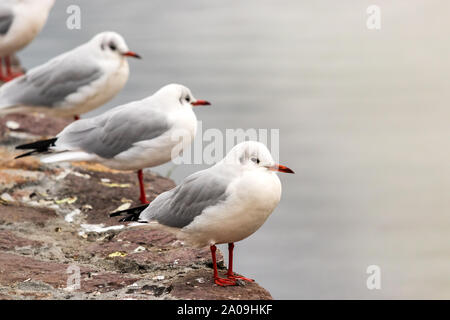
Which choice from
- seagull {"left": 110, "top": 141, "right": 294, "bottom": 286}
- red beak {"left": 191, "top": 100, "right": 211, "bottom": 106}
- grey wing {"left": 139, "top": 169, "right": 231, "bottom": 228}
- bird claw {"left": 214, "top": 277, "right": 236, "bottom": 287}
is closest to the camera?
seagull {"left": 110, "top": 141, "right": 294, "bottom": 286}

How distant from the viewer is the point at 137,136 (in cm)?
591

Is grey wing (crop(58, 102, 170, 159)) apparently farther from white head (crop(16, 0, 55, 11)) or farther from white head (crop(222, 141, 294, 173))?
white head (crop(16, 0, 55, 11))

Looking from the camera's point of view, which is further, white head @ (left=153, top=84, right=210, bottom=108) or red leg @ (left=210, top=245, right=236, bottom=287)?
white head @ (left=153, top=84, right=210, bottom=108)

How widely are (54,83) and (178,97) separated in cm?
193

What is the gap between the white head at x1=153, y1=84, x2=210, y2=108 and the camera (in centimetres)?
590

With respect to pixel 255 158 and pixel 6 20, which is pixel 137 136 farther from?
pixel 6 20

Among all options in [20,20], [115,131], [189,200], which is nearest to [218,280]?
[189,200]

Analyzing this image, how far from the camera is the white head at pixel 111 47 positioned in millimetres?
7203

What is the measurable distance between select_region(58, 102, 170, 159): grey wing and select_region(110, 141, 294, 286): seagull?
1.34m

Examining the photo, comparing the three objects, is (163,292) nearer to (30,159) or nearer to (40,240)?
(40,240)

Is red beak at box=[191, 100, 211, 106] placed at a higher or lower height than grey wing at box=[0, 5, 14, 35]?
lower

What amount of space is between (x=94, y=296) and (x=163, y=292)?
423 mm

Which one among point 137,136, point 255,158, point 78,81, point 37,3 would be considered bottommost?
point 137,136

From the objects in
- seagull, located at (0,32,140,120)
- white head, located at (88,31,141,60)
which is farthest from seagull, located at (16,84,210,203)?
white head, located at (88,31,141,60)
